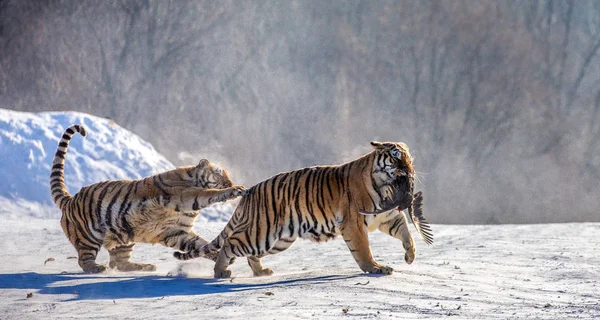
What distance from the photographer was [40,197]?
10906 mm

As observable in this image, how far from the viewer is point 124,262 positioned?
6.70 metres

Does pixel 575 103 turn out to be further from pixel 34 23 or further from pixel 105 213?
pixel 105 213

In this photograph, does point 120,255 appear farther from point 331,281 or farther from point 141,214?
point 331,281

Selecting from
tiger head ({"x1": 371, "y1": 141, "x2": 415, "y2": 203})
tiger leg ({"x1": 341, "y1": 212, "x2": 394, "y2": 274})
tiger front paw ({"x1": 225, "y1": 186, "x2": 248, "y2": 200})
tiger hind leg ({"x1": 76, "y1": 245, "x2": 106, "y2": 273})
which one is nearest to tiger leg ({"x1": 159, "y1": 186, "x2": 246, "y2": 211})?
tiger front paw ({"x1": 225, "y1": 186, "x2": 248, "y2": 200})

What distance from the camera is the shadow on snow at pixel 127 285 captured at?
16.8ft

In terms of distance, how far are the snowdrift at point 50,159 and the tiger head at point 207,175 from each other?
4.60 meters

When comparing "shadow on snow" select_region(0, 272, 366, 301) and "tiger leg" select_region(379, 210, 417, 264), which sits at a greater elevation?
"tiger leg" select_region(379, 210, 417, 264)

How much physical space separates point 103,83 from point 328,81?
432 centimetres

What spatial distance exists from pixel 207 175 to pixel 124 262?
87cm

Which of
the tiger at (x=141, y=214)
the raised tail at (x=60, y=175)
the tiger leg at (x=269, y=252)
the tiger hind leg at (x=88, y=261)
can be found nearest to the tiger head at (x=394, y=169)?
the tiger leg at (x=269, y=252)

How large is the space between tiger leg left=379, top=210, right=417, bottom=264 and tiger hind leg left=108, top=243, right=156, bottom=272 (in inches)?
68.3

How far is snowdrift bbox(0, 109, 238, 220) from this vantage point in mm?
10820

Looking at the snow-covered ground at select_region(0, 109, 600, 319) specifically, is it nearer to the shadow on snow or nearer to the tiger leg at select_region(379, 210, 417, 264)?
the shadow on snow

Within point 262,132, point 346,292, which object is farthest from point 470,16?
point 346,292
